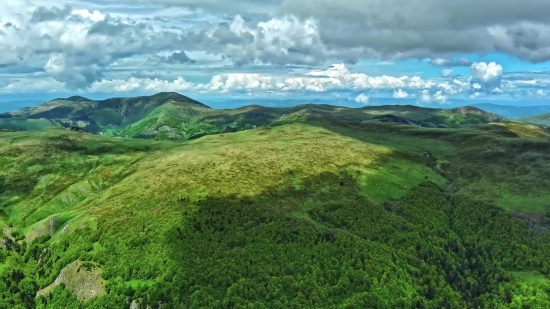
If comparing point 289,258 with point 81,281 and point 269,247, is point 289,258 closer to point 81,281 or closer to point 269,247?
point 269,247

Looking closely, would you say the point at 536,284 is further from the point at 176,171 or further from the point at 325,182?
the point at 176,171

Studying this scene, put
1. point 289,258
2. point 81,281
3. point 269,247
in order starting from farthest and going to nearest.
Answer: point 269,247, point 289,258, point 81,281

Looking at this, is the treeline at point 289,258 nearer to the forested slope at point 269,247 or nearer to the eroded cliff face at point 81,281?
the forested slope at point 269,247

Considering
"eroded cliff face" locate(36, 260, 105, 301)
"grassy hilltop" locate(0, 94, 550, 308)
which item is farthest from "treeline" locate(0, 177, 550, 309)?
"eroded cliff face" locate(36, 260, 105, 301)

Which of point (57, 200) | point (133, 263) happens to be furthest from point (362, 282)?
point (57, 200)

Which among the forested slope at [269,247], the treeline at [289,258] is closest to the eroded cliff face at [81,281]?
the forested slope at [269,247]

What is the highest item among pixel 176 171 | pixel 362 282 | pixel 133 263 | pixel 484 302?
pixel 176 171

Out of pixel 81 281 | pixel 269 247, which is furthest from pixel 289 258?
pixel 81 281

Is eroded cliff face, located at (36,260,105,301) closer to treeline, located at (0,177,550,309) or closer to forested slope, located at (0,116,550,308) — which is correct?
forested slope, located at (0,116,550,308)
